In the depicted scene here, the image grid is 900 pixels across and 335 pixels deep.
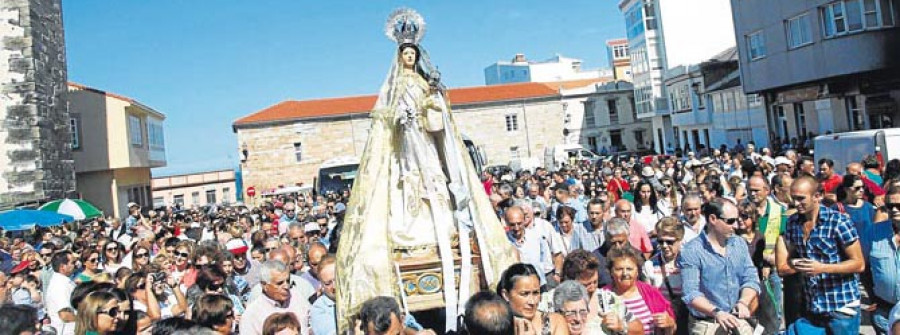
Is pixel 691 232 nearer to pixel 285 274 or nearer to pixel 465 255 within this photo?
pixel 465 255

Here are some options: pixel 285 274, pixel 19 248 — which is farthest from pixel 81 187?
pixel 285 274

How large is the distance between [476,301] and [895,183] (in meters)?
4.13

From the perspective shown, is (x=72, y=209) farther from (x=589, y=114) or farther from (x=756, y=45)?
(x=589, y=114)

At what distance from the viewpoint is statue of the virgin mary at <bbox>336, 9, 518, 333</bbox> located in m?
5.22

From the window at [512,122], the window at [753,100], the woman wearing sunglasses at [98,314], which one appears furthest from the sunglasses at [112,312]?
the window at [512,122]

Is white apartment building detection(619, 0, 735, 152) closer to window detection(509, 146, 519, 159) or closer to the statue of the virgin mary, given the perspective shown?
window detection(509, 146, 519, 159)

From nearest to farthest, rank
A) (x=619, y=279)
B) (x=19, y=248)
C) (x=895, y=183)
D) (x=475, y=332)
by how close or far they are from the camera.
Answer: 1. (x=475, y=332)
2. (x=619, y=279)
3. (x=895, y=183)
4. (x=19, y=248)

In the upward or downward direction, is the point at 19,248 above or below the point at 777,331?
above

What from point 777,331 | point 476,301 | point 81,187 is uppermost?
point 81,187

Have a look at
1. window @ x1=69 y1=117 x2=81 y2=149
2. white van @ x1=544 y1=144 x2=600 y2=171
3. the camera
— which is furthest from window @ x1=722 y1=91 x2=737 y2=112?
the camera

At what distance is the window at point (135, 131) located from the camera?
2830 centimetres

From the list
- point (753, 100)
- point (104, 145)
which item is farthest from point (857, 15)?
point (104, 145)

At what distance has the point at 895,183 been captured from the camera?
232 inches

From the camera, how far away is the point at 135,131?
96.2 ft
